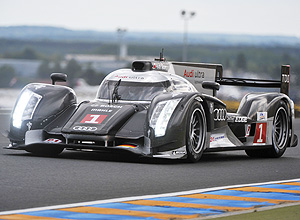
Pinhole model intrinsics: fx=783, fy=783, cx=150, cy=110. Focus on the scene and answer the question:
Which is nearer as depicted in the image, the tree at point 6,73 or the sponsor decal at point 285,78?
the sponsor decal at point 285,78

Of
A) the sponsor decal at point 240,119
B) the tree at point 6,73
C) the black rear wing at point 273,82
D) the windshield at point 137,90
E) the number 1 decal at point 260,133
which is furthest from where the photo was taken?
the tree at point 6,73

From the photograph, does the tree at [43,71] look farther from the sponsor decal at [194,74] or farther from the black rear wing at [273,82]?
the sponsor decal at [194,74]

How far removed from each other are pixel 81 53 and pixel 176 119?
3390 inches

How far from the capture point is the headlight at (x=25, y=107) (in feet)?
38.4

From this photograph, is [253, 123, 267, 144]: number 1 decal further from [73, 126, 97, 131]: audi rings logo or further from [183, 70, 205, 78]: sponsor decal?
[73, 126, 97, 131]: audi rings logo

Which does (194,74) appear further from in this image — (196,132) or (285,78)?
(196,132)

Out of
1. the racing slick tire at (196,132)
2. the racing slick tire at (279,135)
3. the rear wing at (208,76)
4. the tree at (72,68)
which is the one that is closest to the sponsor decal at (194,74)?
the rear wing at (208,76)

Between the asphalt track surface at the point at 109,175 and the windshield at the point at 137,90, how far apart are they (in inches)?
36.3

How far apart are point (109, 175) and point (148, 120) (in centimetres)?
165

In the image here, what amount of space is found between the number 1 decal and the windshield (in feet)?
6.14

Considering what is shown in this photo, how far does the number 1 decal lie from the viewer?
42.4 ft

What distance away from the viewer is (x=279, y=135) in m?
13.6

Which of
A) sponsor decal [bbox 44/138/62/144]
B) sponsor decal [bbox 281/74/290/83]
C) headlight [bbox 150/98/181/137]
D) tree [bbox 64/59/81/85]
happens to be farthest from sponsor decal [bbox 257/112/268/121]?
tree [bbox 64/59/81/85]

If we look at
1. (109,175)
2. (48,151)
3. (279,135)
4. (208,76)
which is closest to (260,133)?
(279,135)
